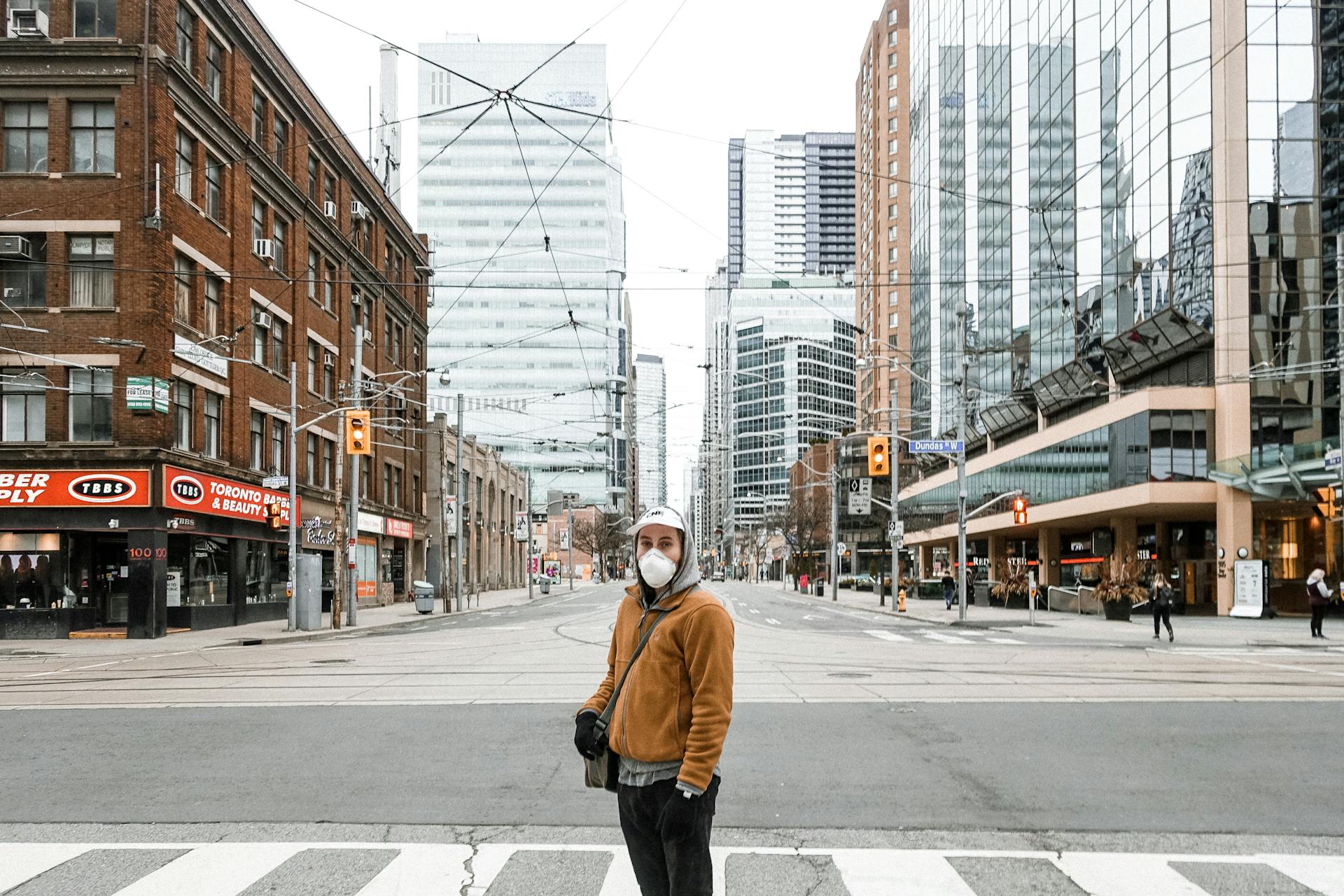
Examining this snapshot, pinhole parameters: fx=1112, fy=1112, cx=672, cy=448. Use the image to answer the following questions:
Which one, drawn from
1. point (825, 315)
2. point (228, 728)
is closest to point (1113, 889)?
point (228, 728)

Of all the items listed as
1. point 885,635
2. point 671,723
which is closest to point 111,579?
point 885,635

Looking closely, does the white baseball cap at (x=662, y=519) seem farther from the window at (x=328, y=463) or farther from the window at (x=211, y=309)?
the window at (x=328, y=463)

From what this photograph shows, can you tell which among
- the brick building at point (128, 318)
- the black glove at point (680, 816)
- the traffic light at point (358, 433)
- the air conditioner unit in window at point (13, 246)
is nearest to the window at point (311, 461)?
the brick building at point (128, 318)

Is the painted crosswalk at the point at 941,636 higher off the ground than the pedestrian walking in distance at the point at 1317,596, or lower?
lower

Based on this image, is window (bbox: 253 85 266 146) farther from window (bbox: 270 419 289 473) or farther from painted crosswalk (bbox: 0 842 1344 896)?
painted crosswalk (bbox: 0 842 1344 896)

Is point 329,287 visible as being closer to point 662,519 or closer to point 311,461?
Answer: point 311,461

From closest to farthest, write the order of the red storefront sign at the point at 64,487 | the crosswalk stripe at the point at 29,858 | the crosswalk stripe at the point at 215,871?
1. the crosswalk stripe at the point at 215,871
2. the crosswalk stripe at the point at 29,858
3. the red storefront sign at the point at 64,487

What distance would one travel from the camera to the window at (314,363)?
1641 inches

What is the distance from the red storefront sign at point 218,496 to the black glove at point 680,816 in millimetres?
27600

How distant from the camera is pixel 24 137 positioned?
28891 millimetres

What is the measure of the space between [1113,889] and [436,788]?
193 inches

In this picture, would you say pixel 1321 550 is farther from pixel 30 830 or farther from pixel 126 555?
pixel 30 830

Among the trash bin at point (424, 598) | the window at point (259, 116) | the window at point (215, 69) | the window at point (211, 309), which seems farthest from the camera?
the trash bin at point (424, 598)

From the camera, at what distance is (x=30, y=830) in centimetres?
740
